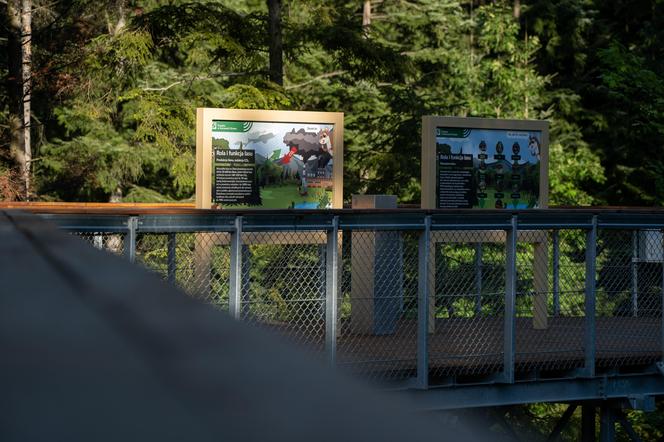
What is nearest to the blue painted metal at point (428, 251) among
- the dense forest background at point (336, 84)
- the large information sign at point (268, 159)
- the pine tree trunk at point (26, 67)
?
the large information sign at point (268, 159)

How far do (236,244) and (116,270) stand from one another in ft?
27.9

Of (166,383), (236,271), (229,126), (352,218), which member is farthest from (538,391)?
(166,383)

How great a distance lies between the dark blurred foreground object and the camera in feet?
1.53

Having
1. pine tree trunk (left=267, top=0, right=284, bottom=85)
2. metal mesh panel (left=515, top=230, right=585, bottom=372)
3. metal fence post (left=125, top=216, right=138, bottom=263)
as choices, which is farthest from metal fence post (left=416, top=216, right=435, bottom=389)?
pine tree trunk (left=267, top=0, right=284, bottom=85)

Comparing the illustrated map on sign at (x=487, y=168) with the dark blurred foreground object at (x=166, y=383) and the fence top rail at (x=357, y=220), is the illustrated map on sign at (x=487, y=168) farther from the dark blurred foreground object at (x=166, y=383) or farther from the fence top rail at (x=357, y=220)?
the dark blurred foreground object at (x=166, y=383)

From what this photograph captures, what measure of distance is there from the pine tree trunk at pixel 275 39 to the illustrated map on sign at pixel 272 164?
833 cm

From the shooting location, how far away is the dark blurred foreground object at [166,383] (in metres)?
0.47

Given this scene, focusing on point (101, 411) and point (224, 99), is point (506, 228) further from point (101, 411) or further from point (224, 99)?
point (224, 99)

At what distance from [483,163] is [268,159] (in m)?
2.76

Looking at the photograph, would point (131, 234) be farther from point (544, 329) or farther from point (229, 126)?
point (544, 329)

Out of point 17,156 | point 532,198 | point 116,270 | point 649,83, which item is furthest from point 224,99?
point 116,270

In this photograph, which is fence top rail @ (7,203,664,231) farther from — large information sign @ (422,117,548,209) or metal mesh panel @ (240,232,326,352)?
large information sign @ (422,117,548,209)

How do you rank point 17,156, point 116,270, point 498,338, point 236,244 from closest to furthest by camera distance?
point 116,270 → point 236,244 → point 498,338 → point 17,156

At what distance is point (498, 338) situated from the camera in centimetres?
1154
